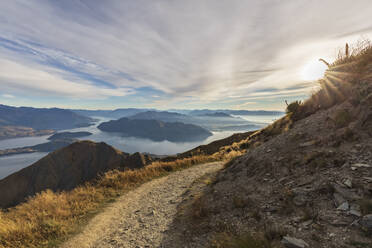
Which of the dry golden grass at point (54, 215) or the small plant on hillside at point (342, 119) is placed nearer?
the dry golden grass at point (54, 215)

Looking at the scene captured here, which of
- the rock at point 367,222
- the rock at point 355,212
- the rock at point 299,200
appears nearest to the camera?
the rock at point 367,222

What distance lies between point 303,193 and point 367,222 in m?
1.82

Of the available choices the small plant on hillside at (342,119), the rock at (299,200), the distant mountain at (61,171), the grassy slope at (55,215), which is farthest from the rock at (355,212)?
the distant mountain at (61,171)

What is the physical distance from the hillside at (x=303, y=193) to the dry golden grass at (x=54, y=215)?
5.02 meters

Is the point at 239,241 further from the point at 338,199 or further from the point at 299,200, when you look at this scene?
the point at 338,199

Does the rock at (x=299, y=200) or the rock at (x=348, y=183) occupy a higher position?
the rock at (x=348, y=183)

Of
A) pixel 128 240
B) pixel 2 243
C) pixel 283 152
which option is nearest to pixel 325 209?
pixel 283 152

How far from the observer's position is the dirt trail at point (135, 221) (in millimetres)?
5791

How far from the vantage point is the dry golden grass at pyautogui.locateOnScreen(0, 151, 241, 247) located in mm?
6074

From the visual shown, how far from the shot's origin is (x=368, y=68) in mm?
9266

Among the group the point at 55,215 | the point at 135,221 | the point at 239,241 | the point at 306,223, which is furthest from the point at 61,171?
the point at 306,223

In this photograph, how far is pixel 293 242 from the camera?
371cm

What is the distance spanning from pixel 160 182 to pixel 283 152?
8.91m

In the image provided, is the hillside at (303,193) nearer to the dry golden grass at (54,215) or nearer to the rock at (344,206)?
Result: the rock at (344,206)
